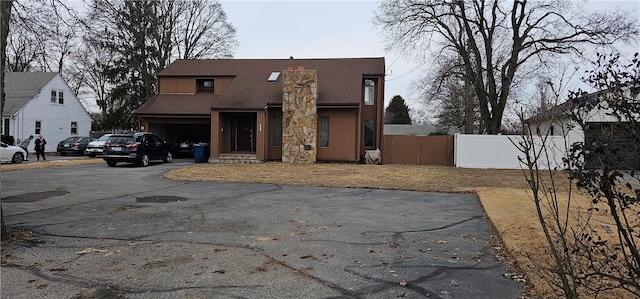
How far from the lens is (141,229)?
22.8 ft

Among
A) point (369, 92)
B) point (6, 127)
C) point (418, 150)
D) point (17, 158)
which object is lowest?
point (17, 158)

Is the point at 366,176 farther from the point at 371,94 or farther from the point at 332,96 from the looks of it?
the point at 371,94

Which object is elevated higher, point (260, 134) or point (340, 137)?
point (260, 134)

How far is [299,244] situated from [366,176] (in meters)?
10.2

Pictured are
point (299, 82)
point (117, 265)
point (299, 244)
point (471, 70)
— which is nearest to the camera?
point (117, 265)

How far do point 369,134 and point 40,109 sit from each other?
83.9 ft

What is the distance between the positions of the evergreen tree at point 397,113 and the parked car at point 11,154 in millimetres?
52334

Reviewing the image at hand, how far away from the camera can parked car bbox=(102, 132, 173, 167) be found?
19.5 meters

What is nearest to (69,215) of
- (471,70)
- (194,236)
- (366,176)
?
(194,236)

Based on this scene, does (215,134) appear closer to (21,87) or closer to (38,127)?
(38,127)

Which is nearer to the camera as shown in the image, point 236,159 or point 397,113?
point 236,159

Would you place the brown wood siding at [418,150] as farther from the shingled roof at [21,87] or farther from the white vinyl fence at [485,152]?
the shingled roof at [21,87]

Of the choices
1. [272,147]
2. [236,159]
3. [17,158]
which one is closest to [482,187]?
[272,147]

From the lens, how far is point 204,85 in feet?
89.4
